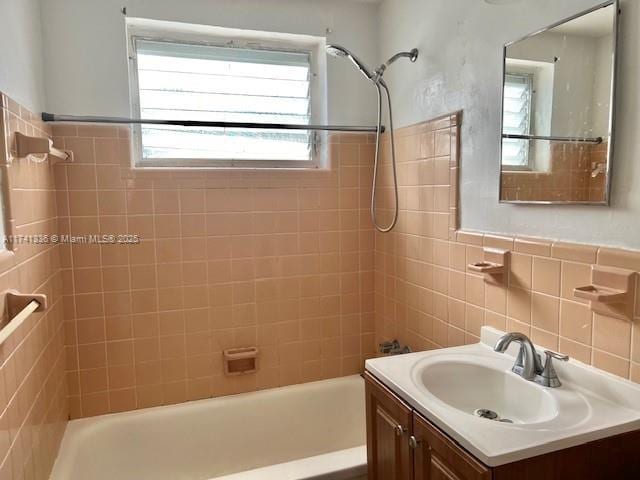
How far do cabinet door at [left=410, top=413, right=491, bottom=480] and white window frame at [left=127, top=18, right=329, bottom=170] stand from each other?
1.55 meters

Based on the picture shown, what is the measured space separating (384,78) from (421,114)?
1.43ft

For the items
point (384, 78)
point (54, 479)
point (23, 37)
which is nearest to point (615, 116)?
point (384, 78)

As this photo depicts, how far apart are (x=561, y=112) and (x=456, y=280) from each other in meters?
0.77

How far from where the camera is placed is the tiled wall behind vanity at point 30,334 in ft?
4.26

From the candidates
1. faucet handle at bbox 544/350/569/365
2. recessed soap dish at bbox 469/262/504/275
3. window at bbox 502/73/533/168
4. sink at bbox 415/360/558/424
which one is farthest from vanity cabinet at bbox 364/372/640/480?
window at bbox 502/73/533/168

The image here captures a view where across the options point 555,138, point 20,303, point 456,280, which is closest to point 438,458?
point 456,280

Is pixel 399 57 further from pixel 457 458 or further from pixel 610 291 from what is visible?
→ pixel 457 458

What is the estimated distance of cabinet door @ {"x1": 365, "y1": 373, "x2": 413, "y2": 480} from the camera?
1.33 m

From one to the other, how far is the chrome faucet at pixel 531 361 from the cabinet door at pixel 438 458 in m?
0.32

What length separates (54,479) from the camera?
174 cm

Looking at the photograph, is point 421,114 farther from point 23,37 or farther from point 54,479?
point 54,479

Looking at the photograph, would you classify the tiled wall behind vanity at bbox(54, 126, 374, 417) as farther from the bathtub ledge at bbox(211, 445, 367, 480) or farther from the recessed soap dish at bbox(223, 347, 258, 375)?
the bathtub ledge at bbox(211, 445, 367, 480)

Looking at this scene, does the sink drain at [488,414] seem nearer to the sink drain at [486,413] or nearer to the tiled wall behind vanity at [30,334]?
the sink drain at [486,413]

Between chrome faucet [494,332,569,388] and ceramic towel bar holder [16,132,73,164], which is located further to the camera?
ceramic towel bar holder [16,132,73,164]
